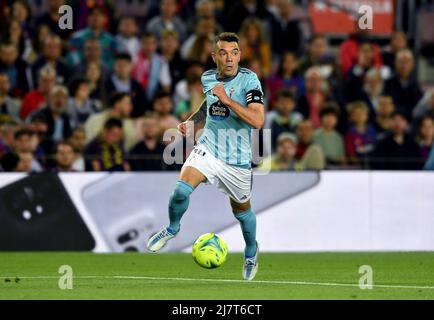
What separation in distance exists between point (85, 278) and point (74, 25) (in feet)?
29.0

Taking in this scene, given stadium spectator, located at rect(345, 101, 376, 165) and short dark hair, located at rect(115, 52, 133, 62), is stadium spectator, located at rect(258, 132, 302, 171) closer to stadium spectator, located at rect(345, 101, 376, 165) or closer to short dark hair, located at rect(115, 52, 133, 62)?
stadium spectator, located at rect(345, 101, 376, 165)

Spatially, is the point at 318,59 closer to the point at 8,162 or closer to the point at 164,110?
the point at 164,110

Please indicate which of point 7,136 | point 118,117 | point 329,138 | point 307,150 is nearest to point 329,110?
point 329,138

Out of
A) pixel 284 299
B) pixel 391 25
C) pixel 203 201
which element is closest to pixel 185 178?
pixel 284 299

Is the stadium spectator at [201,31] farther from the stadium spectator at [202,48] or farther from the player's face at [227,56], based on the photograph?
the player's face at [227,56]

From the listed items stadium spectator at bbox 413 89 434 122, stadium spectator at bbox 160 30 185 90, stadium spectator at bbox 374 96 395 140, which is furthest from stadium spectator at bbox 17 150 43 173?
stadium spectator at bbox 413 89 434 122

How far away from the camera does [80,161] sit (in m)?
19.0

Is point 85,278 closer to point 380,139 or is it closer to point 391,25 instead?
point 380,139

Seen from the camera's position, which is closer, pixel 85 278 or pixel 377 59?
pixel 85 278

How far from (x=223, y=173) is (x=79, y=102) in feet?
25.5

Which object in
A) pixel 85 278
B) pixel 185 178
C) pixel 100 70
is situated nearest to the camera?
pixel 185 178

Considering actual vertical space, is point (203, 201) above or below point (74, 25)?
below

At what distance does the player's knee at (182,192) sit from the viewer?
12766mm

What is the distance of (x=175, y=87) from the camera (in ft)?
70.4
